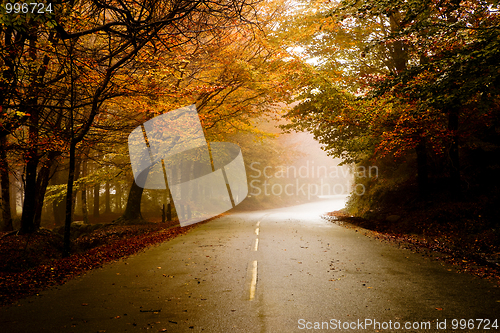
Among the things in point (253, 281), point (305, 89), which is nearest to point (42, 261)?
point (253, 281)

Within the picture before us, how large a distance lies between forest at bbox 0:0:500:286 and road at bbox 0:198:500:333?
3.95 metres

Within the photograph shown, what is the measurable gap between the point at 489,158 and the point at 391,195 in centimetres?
549

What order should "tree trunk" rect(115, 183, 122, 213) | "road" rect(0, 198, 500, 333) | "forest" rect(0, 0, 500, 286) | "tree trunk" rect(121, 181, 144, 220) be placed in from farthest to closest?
1. "tree trunk" rect(115, 183, 122, 213)
2. "tree trunk" rect(121, 181, 144, 220)
3. "forest" rect(0, 0, 500, 286)
4. "road" rect(0, 198, 500, 333)

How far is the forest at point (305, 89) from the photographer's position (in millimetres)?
7684

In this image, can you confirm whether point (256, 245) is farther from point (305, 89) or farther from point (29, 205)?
point (29, 205)

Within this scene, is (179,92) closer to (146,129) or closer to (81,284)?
(146,129)

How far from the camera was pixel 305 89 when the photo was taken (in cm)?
1536

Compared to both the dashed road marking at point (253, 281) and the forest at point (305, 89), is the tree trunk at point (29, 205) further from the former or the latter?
the dashed road marking at point (253, 281)

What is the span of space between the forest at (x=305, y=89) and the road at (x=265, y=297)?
156 inches

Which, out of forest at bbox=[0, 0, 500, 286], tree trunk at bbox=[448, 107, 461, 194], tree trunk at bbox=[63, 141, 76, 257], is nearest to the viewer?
forest at bbox=[0, 0, 500, 286]

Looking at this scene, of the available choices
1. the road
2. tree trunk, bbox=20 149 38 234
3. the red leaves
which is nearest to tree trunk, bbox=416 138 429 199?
the road

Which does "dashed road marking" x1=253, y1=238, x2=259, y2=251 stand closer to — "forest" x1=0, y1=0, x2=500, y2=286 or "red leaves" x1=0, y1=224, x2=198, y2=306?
"red leaves" x1=0, y1=224, x2=198, y2=306

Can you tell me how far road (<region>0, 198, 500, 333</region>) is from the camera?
4.27 metres

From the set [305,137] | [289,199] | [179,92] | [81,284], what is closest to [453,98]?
[179,92]
